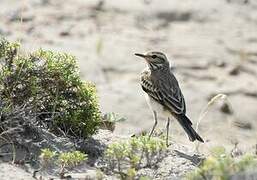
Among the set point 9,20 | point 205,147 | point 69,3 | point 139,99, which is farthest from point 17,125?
point 69,3

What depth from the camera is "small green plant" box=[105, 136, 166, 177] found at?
318 inches

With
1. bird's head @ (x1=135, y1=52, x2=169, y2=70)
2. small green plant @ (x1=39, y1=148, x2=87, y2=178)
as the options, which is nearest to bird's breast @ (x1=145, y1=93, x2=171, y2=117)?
bird's head @ (x1=135, y1=52, x2=169, y2=70)

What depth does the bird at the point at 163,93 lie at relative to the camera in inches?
419

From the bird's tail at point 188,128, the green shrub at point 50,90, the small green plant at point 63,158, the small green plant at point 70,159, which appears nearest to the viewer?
the small green plant at point 63,158

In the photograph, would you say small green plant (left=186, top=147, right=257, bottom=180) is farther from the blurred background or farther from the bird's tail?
the blurred background

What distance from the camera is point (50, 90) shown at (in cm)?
930

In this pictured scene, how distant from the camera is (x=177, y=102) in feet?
35.1

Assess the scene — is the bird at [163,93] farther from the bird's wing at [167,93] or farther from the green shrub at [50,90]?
the green shrub at [50,90]

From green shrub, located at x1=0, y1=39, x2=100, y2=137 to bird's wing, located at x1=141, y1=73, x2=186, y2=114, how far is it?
1454 mm

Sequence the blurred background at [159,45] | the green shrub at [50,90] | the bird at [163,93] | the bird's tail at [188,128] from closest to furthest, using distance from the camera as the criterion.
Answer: the green shrub at [50,90]
the bird's tail at [188,128]
the bird at [163,93]
the blurred background at [159,45]

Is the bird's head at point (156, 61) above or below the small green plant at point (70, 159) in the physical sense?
above

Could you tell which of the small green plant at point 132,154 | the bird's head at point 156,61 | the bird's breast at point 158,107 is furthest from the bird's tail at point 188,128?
the small green plant at point 132,154

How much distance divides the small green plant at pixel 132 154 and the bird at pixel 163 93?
1.78m

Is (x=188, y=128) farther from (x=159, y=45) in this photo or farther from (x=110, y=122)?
(x=159, y=45)
